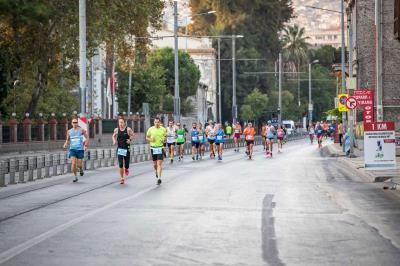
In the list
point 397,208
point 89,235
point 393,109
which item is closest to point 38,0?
point 393,109

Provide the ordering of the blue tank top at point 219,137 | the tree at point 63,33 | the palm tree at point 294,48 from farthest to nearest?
the palm tree at point 294,48 → the tree at point 63,33 → the blue tank top at point 219,137

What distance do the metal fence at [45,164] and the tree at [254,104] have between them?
206ft

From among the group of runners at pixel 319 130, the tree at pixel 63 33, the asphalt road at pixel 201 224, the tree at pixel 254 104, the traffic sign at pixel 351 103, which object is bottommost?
the asphalt road at pixel 201 224

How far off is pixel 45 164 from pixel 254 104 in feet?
262

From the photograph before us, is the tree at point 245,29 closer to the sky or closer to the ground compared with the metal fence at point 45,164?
closer to the sky

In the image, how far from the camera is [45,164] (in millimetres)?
31266

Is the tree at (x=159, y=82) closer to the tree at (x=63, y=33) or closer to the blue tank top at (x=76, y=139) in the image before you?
the tree at (x=63, y=33)

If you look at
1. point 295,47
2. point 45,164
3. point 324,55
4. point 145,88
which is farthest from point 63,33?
point 324,55

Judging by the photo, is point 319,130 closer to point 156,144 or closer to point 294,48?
point 156,144

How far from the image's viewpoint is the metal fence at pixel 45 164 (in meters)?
27.6

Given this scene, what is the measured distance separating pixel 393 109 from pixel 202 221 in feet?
133

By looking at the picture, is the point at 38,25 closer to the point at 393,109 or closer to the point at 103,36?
the point at 103,36

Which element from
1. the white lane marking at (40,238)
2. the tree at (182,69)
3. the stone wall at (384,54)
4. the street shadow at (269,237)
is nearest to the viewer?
the street shadow at (269,237)

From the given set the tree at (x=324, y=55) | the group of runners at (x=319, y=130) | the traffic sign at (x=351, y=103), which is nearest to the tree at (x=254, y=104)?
the group of runners at (x=319, y=130)
